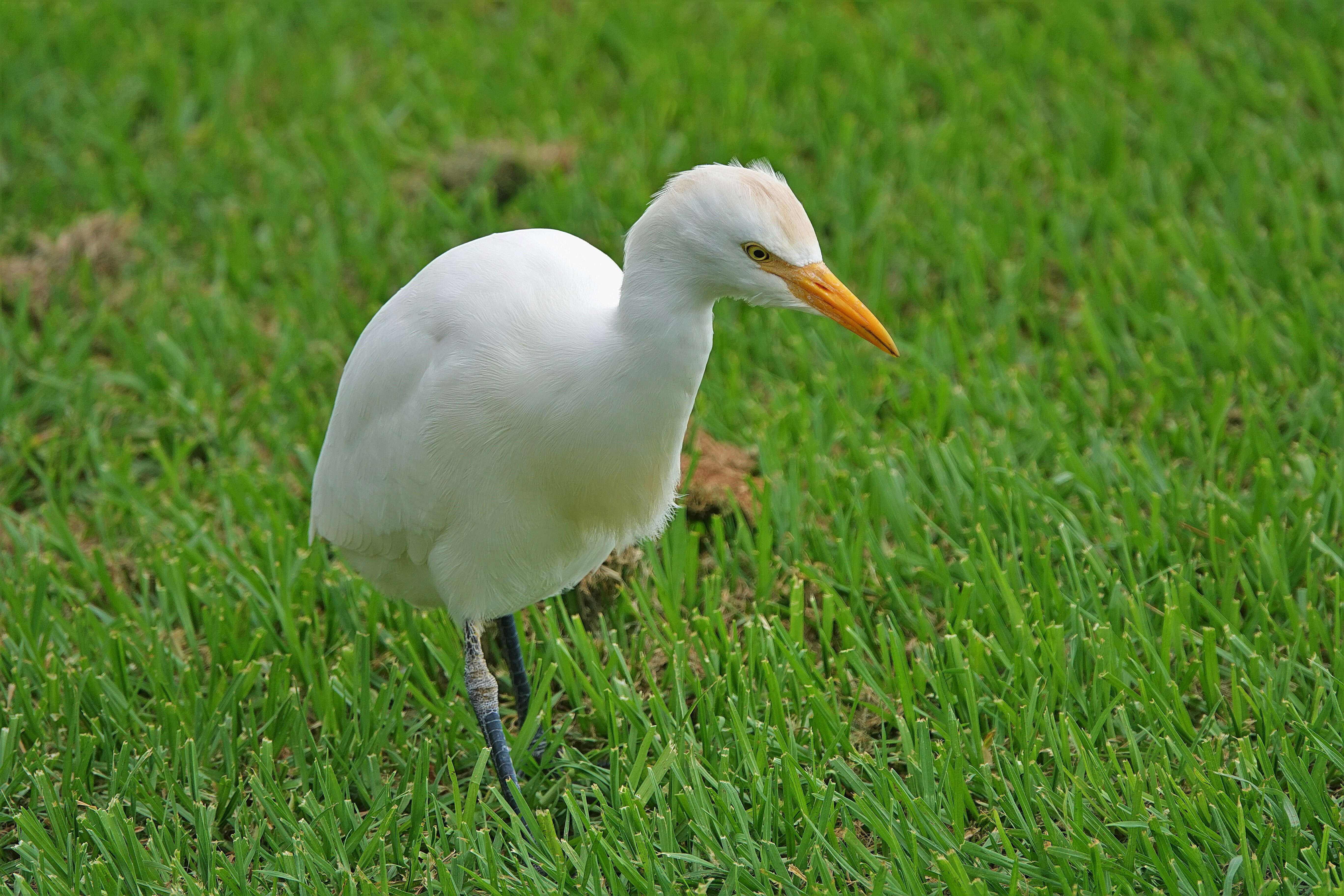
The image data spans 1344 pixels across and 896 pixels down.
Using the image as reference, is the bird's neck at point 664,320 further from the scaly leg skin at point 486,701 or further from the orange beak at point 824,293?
the scaly leg skin at point 486,701

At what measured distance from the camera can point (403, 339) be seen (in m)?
2.79

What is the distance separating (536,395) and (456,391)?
204 mm

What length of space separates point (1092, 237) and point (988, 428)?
1380mm

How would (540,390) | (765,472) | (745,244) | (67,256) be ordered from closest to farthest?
1. (745,244)
2. (540,390)
3. (765,472)
4. (67,256)

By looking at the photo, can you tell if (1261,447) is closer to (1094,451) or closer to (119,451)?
(1094,451)

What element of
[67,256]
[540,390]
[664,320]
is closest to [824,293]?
[664,320]

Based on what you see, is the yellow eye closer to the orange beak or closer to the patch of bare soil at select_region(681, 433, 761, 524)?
the orange beak

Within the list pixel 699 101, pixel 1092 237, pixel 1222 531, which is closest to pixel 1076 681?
pixel 1222 531

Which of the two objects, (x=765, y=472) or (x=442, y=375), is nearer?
(x=442, y=375)

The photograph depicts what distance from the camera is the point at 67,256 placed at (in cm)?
492

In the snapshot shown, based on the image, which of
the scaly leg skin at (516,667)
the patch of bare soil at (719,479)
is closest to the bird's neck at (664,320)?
the scaly leg skin at (516,667)

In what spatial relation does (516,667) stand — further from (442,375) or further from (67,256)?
(67,256)

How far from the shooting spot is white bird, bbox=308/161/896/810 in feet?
7.74

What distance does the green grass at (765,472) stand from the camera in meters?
2.69
